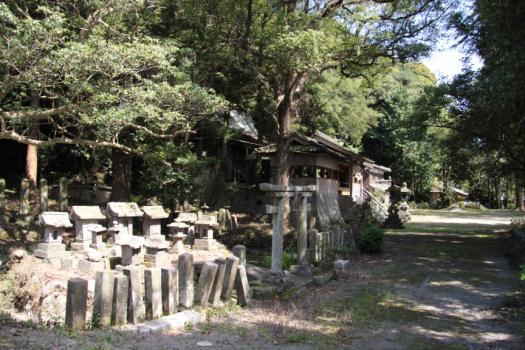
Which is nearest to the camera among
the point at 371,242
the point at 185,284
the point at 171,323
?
the point at 171,323

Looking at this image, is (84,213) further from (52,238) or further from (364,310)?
(364,310)

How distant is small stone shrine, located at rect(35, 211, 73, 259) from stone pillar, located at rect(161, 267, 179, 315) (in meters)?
7.02

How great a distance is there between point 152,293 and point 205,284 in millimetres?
1098

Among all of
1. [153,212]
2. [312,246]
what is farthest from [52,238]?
[312,246]

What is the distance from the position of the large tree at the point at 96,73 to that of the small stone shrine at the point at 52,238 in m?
2.31

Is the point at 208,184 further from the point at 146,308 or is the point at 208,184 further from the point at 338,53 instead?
the point at 146,308

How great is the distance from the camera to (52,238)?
1307cm

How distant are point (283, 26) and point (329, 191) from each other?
9.55 metres

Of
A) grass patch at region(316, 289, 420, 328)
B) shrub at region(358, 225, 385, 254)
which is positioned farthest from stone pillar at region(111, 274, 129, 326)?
shrub at region(358, 225, 385, 254)

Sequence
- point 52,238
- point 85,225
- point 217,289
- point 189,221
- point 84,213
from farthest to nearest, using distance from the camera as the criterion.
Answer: point 189,221, point 85,225, point 84,213, point 52,238, point 217,289

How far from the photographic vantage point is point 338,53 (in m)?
17.6

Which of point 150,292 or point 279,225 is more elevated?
point 279,225

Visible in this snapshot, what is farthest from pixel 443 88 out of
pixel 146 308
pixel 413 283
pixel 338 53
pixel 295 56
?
pixel 146 308

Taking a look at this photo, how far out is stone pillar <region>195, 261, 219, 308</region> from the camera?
782cm
